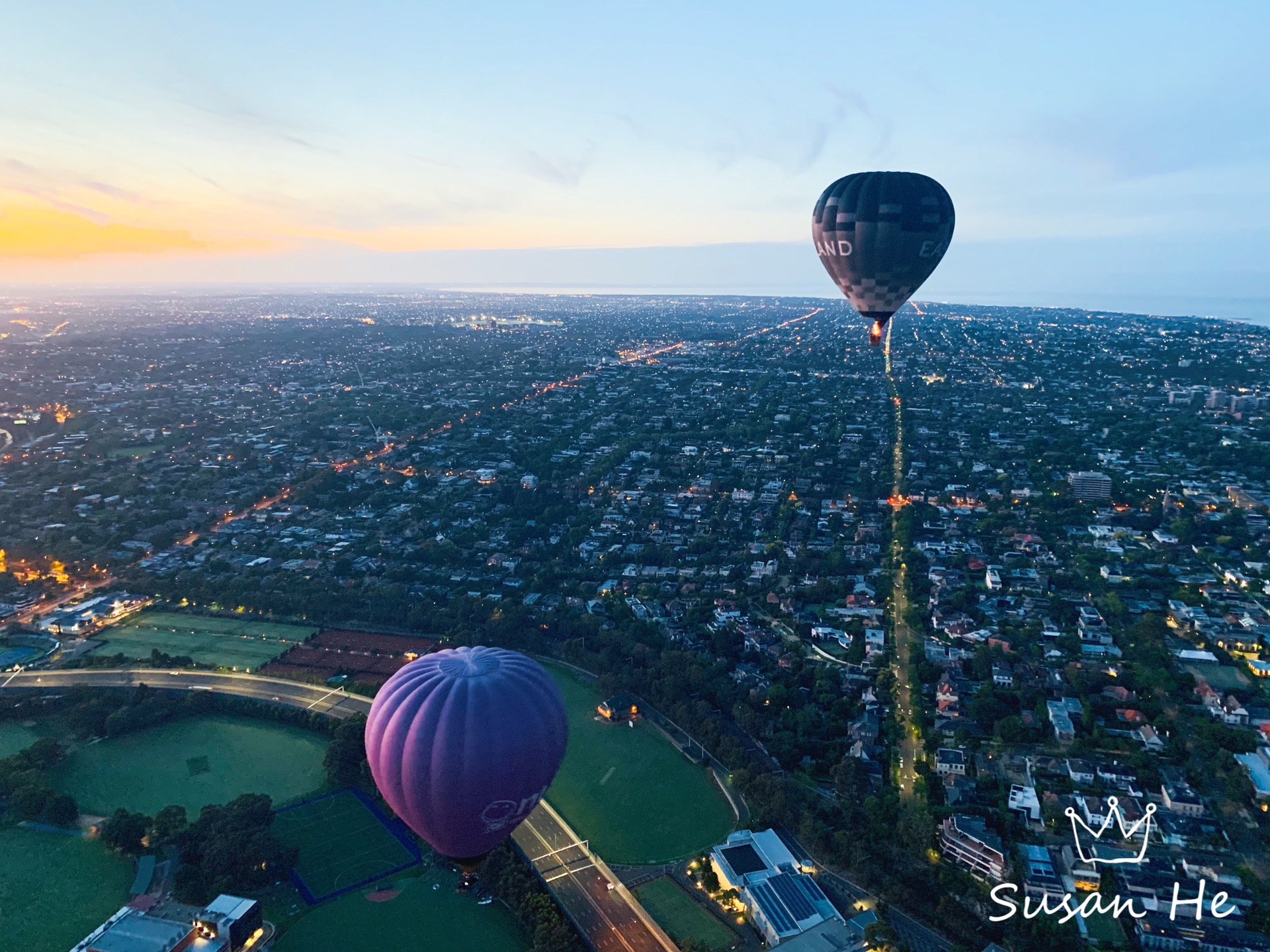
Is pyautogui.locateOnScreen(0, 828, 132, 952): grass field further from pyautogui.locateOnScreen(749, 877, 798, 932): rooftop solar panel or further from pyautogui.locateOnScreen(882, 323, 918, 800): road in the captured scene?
pyautogui.locateOnScreen(882, 323, 918, 800): road

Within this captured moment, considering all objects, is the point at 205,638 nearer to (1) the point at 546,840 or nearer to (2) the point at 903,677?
(1) the point at 546,840

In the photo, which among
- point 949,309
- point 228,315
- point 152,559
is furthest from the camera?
point 949,309

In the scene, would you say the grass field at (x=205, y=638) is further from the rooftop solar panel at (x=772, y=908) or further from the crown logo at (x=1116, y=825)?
the crown logo at (x=1116, y=825)

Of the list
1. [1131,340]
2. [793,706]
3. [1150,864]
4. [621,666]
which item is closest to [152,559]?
[621,666]

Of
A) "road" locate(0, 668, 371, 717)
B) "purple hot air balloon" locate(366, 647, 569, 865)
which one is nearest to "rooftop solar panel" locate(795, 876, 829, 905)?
"purple hot air balloon" locate(366, 647, 569, 865)

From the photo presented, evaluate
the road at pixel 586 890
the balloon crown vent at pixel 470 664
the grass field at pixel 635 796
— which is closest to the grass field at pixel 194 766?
the road at pixel 586 890

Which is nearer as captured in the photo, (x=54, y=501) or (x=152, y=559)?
(x=152, y=559)

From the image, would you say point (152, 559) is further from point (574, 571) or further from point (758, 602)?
point (758, 602)
